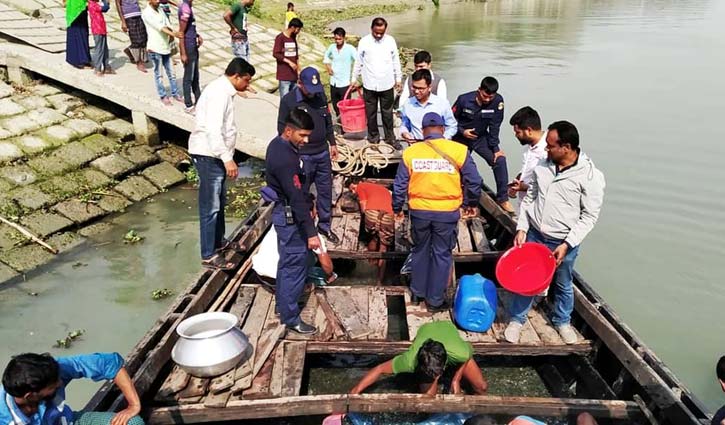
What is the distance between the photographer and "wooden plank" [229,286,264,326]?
4.80m

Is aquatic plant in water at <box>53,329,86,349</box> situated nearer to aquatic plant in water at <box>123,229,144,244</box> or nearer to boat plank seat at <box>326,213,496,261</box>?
aquatic plant in water at <box>123,229,144,244</box>

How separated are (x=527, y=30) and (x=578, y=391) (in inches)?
1162

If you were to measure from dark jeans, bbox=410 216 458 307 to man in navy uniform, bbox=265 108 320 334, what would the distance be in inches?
36.8

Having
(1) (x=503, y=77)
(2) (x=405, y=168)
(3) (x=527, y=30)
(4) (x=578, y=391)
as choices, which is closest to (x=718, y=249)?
(4) (x=578, y=391)

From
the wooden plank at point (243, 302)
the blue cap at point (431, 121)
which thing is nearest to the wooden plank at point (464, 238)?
the blue cap at point (431, 121)

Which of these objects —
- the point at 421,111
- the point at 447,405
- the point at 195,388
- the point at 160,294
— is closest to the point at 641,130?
the point at 421,111

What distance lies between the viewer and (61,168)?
8.59 metres

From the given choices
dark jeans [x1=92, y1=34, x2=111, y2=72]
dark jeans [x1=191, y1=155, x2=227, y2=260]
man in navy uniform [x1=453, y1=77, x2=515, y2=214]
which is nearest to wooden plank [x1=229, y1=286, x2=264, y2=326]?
dark jeans [x1=191, y1=155, x2=227, y2=260]

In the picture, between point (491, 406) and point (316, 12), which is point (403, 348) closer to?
point (491, 406)

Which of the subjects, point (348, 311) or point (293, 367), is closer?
point (293, 367)

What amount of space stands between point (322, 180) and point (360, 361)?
1.89 meters

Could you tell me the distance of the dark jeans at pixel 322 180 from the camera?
5.83 m

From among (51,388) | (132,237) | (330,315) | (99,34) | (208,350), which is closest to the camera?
(51,388)

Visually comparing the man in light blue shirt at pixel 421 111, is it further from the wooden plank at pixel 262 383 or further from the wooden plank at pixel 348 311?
the wooden plank at pixel 262 383
